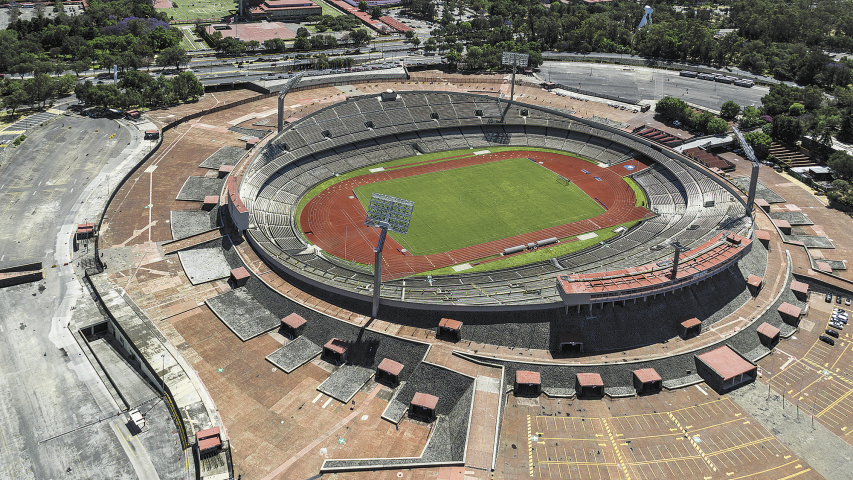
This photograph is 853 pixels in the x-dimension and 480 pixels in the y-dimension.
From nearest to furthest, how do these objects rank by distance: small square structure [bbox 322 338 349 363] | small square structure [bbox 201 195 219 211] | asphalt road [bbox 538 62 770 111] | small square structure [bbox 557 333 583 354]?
small square structure [bbox 322 338 349 363] → small square structure [bbox 557 333 583 354] → small square structure [bbox 201 195 219 211] → asphalt road [bbox 538 62 770 111]

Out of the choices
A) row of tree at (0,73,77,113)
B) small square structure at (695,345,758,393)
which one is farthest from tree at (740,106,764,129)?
row of tree at (0,73,77,113)

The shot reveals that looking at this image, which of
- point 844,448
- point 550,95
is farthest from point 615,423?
point 550,95

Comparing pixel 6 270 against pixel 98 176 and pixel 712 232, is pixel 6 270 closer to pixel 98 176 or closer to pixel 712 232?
pixel 98 176

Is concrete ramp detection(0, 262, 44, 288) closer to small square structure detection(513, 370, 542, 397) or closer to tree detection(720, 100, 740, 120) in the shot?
small square structure detection(513, 370, 542, 397)

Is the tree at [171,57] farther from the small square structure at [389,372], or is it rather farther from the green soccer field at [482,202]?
the small square structure at [389,372]

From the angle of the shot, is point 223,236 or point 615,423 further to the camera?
point 223,236
